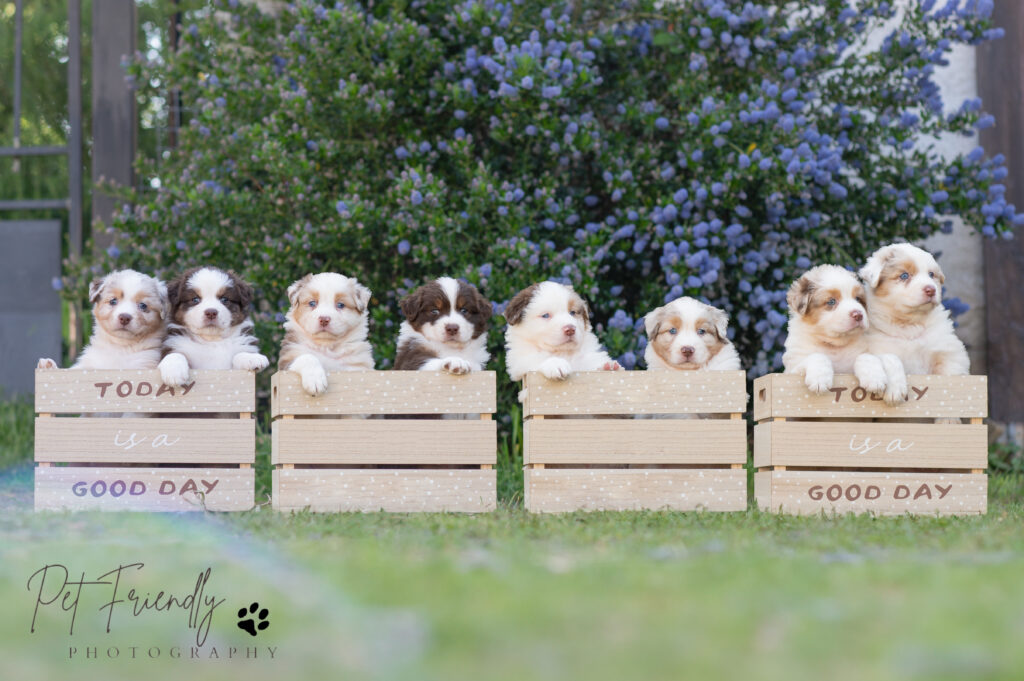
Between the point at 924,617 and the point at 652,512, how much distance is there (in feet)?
7.19

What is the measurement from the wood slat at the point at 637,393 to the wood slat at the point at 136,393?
1308 millimetres

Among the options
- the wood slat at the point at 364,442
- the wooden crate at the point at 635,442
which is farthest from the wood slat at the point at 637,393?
the wood slat at the point at 364,442

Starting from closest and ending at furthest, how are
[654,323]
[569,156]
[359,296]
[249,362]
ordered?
[249,362] → [359,296] → [654,323] → [569,156]

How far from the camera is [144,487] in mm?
4574

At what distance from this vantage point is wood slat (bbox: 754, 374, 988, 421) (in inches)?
178

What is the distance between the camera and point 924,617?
229cm

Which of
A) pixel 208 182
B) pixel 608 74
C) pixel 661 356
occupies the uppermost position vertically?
pixel 608 74

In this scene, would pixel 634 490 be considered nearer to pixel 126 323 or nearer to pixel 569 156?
pixel 126 323

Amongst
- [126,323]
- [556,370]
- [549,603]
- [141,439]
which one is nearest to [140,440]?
[141,439]

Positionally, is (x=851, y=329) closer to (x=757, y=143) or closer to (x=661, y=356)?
(x=661, y=356)

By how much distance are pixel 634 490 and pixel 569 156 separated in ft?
10.1

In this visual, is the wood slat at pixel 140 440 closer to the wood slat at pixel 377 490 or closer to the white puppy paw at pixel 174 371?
the white puppy paw at pixel 174 371

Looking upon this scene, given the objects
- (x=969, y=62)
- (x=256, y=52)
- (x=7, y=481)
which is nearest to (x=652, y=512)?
(x=7, y=481)

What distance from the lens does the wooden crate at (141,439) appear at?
4566mm
